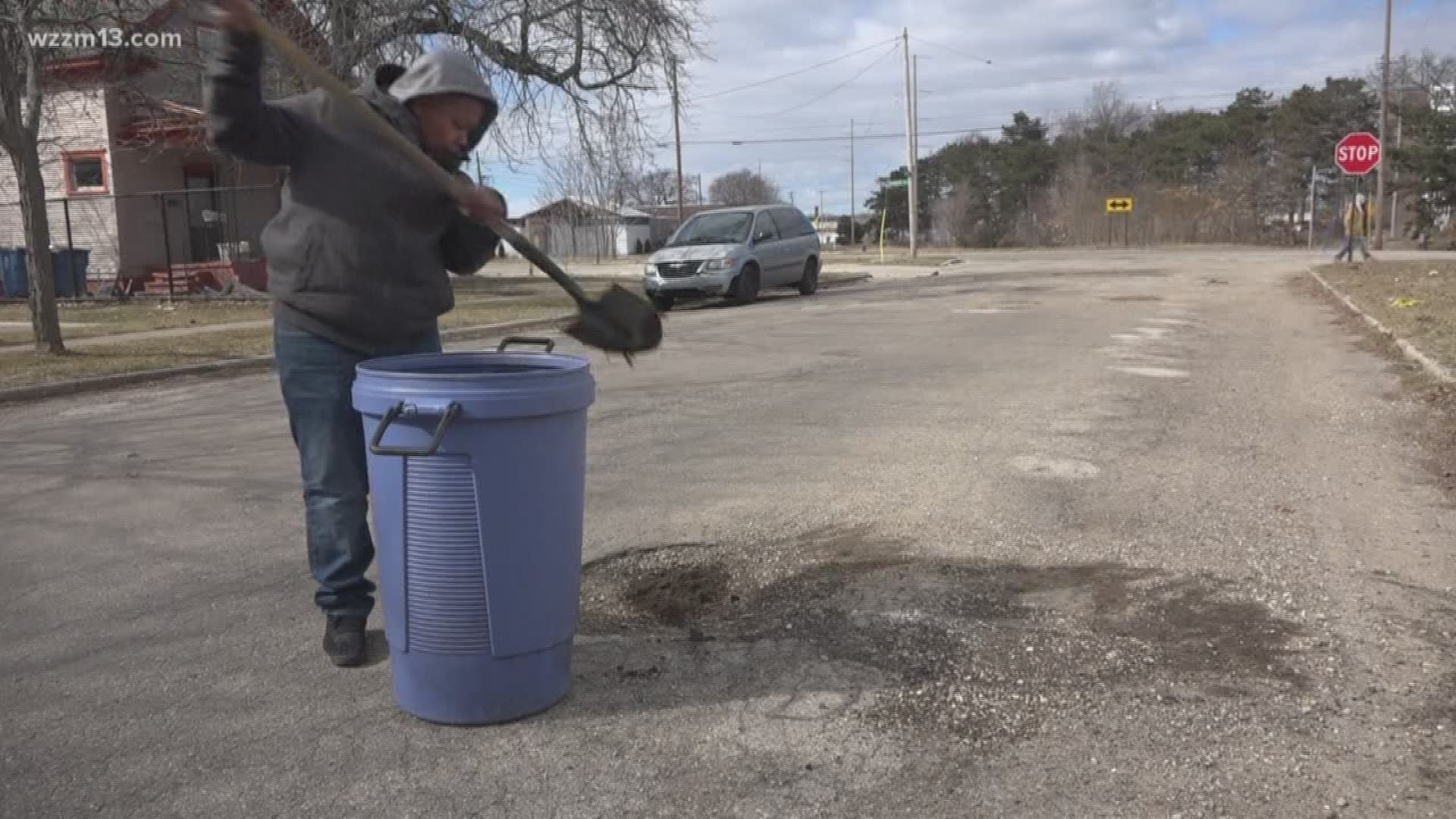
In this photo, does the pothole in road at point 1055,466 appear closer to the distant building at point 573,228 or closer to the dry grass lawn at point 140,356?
the dry grass lawn at point 140,356

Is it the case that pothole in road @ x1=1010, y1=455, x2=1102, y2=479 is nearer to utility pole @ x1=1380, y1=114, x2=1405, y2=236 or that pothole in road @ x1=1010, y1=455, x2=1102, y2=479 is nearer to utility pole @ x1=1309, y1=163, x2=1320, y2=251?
utility pole @ x1=1309, y1=163, x2=1320, y2=251

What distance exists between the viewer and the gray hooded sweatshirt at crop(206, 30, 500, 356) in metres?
3.39

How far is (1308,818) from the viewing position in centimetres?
273

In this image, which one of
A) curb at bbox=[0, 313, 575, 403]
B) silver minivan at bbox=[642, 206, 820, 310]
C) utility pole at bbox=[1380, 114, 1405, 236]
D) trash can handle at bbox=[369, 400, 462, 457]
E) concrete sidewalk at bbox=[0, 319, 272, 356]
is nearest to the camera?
trash can handle at bbox=[369, 400, 462, 457]

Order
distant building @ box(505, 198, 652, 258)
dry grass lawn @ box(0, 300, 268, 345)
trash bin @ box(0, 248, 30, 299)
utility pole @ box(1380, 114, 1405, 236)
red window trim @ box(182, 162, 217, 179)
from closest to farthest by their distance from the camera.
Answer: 1. dry grass lawn @ box(0, 300, 268, 345)
2. trash bin @ box(0, 248, 30, 299)
3. red window trim @ box(182, 162, 217, 179)
4. distant building @ box(505, 198, 652, 258)
5. utility pole @ box(1380, 114, 1405, 236)

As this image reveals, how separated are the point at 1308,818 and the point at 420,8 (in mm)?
18219

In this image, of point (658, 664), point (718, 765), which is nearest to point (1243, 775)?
point (718, 765)

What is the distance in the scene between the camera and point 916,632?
3887mm

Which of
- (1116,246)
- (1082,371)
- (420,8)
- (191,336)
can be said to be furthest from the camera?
(1116,246)

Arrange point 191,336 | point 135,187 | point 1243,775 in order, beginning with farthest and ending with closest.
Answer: point 135,187
point 191,336
point 1243,775

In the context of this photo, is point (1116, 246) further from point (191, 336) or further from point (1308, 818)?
point (1308, 818)

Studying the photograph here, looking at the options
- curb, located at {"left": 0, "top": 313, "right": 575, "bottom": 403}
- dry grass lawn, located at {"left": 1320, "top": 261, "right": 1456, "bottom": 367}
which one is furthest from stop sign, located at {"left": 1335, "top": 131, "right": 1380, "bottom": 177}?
curb, located at {"left": 0, "top": 313, "right": 575, "bottom": 403}

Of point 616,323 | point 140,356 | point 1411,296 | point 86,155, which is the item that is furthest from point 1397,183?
point 616,323

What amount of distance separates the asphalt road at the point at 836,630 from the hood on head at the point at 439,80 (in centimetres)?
187
